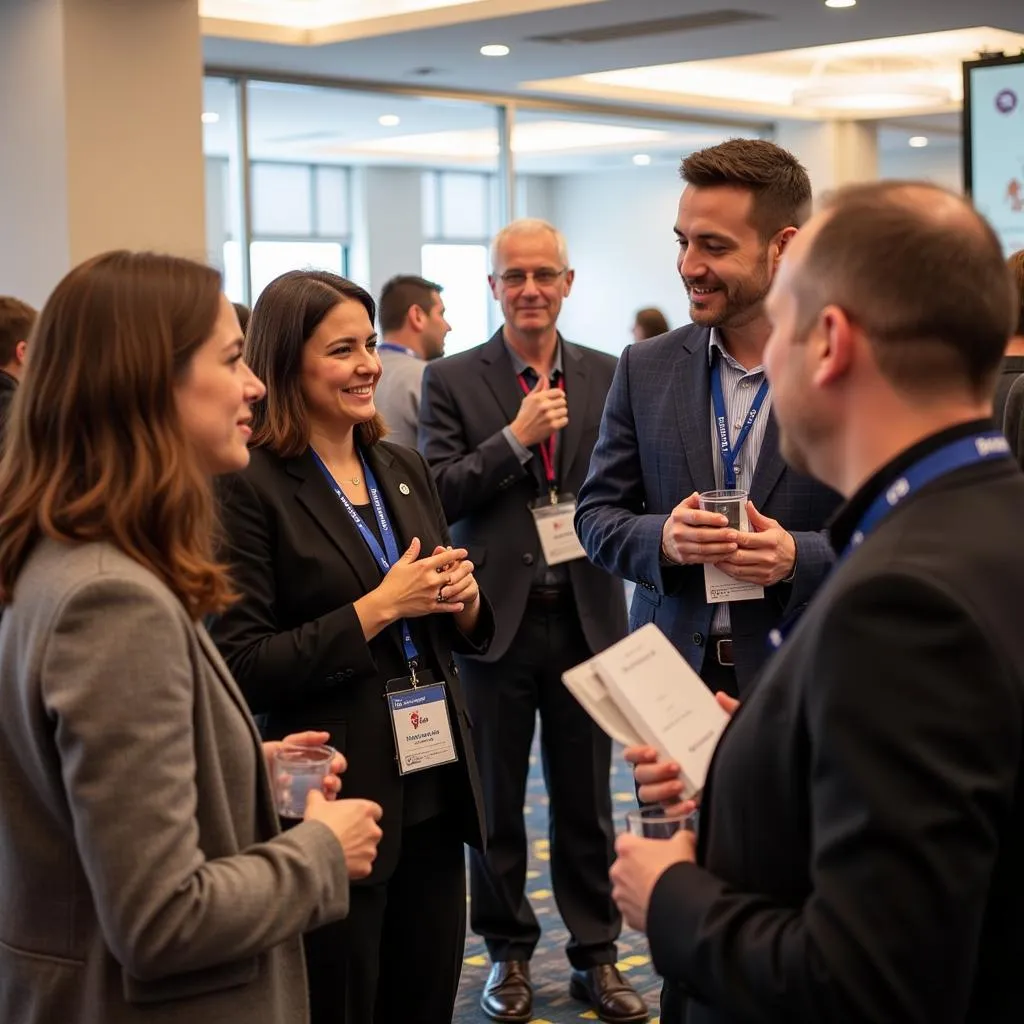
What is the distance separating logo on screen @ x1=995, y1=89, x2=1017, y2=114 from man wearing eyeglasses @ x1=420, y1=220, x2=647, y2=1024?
10.6ft

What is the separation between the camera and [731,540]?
2.35m

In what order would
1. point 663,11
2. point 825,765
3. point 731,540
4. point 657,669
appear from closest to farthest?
point 825,765
point 657,669
point 731,540
point 663,11

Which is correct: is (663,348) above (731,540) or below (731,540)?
above

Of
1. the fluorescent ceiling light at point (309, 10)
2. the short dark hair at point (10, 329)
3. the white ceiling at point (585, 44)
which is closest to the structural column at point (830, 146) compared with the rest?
the white ceiling at point (585, 44)

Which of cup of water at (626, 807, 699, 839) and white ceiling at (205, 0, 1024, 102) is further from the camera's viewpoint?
white ceiling at (205, 0, 1024, 102)

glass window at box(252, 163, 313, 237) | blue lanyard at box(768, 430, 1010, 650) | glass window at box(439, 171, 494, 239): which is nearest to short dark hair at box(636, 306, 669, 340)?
glass window at box(439, 171, 494, 239)

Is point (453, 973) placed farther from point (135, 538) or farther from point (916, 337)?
point (916, 337)

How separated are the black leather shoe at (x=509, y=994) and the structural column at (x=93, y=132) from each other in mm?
3403

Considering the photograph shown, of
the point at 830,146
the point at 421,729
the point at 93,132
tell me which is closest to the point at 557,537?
the point at 421,729

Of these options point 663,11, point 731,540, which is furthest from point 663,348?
point 663,11

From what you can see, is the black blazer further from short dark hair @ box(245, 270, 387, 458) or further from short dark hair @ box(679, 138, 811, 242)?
short dark hair @ box(679, 138, 811, 242)

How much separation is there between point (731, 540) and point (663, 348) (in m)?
0.54

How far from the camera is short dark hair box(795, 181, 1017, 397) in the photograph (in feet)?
3.94

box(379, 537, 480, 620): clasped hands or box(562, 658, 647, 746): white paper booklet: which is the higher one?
box(379, 537, 480, 620): clasped hands
